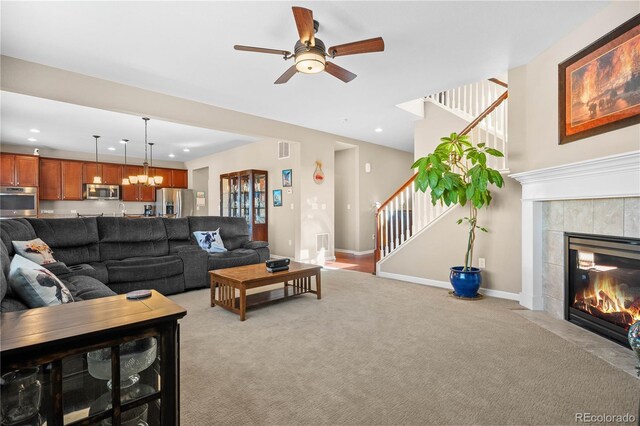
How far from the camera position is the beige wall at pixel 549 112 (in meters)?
2.45

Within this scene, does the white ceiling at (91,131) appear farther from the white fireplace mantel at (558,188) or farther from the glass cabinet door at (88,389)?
the white fireplace mantel at (558,188)

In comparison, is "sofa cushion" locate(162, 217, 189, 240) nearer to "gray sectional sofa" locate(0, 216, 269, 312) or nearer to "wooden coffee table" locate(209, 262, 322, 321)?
"gray sectional sofa" locate(0, 216, 269, 312)

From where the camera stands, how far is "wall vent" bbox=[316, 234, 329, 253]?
6.60 m

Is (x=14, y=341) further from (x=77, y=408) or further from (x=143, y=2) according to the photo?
(x=143, y=2)

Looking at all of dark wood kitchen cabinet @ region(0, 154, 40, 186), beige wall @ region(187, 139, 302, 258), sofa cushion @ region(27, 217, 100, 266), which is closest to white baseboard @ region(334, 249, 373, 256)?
beige wall @ region(187, 139, 302, 258)

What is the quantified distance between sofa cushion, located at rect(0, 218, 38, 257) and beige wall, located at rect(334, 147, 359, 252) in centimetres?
584

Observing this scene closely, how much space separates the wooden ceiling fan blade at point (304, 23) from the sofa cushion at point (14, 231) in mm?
3071

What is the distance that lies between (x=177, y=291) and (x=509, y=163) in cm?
439

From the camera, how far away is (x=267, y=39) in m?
3.08

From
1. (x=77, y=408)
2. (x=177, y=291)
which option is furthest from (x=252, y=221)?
(x=77, y=408)

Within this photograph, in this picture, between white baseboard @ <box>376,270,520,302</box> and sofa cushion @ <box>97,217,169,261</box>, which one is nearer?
white baseboard @ <box>376,270,520,302</box>

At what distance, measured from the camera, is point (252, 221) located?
276 inches

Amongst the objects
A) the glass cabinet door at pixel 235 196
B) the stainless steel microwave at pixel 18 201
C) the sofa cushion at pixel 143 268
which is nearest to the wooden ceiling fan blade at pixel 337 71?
the sofa cushion at pixel 143 268

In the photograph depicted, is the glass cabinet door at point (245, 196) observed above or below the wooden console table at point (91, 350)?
above
